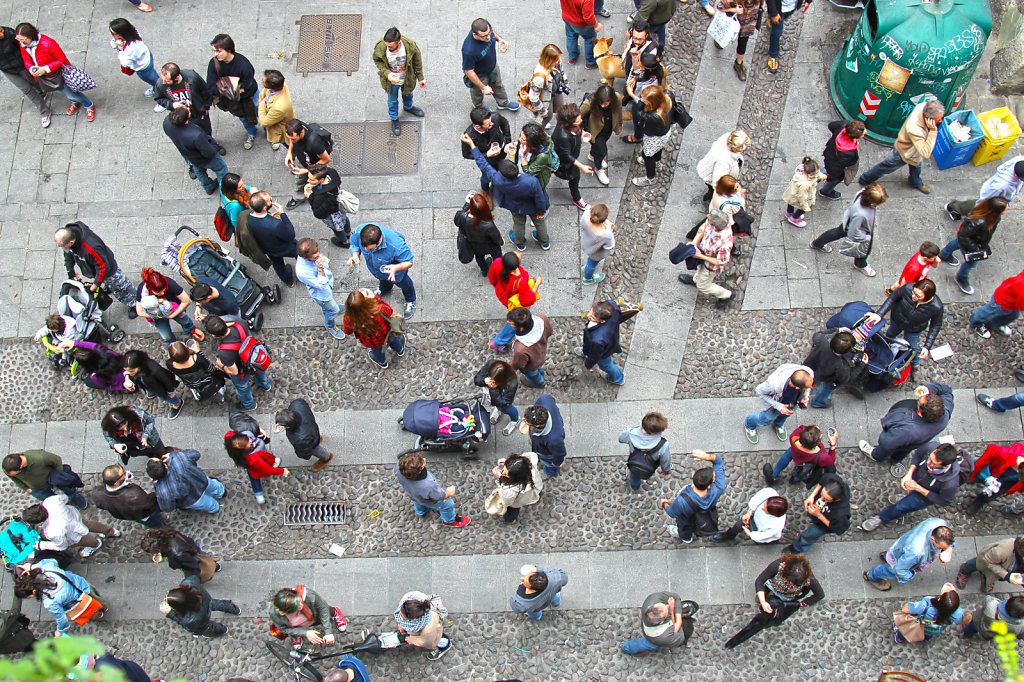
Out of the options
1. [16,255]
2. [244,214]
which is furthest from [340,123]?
[16,255]

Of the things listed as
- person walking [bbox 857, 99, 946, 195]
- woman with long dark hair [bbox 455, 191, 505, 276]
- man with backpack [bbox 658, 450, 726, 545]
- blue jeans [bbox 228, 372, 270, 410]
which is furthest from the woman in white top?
person walking [bbox 857, 99, 946, 195]

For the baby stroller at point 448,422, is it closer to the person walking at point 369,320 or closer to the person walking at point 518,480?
the person walking at point 518,480

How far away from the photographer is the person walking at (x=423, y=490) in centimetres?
742

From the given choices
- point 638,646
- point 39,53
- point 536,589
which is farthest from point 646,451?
point 39,53

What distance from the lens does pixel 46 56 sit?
34.6ft

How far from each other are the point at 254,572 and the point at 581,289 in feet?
16.6

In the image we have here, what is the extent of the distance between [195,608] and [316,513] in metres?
1.81

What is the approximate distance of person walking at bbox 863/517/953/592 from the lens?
7289 millimetres

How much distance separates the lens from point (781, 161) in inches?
421

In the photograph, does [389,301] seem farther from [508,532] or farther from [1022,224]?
[1022,224]

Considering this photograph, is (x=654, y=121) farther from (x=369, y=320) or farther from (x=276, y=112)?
(x=276, y=112)

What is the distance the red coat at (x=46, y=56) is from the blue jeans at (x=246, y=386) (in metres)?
5.22

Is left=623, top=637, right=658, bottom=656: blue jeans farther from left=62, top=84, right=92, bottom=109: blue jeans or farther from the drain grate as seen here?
left=62, top=84, right=92, bottom=109: blue jeans

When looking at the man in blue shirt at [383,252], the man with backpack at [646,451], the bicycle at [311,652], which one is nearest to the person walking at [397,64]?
the man in blue shirt at [383,252]
